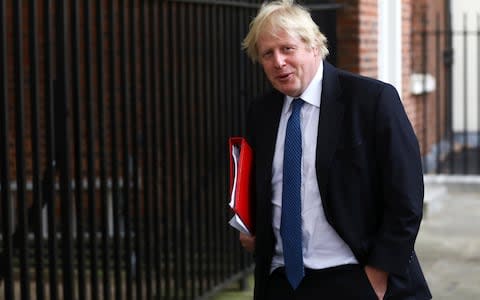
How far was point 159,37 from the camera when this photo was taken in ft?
20.1

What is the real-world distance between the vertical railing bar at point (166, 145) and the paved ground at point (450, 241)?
1.00 meters

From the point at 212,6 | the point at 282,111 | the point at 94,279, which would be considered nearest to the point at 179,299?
the point at 94,279

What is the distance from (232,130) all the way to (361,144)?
3.78 m

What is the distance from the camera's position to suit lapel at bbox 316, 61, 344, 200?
3312 millimetres

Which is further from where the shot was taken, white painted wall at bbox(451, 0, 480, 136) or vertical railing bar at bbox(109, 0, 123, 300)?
white painted wall at bbox(451, 0, 480, 136)

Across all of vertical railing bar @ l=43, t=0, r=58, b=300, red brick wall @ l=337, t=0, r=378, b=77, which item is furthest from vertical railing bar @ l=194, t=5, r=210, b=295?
red brick wall @ l=337, t=0, r=378, b=77

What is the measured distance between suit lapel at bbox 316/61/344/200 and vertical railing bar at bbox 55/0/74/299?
199 centimetres

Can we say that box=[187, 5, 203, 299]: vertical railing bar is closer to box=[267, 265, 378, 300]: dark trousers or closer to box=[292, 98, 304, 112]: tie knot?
box=[292, 98, 304, 112]: tie knot

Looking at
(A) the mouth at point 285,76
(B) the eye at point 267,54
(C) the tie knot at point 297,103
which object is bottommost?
(C) the tie knot at point 297,103

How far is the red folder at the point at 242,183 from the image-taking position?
11.5 feet

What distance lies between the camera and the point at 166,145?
627cm

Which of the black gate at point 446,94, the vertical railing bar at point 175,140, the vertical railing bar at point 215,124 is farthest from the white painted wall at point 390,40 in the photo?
the vertical railing bar at point 175,140

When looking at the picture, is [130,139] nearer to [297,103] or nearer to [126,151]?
[126,151]

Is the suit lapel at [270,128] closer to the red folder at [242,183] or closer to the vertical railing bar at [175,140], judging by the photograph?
the red folder at [242,183]
